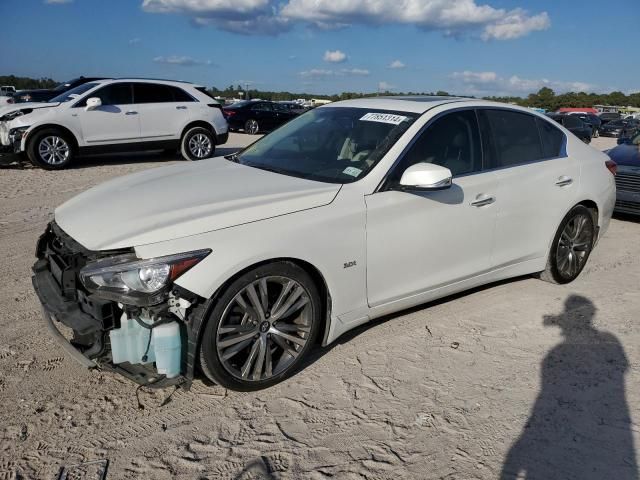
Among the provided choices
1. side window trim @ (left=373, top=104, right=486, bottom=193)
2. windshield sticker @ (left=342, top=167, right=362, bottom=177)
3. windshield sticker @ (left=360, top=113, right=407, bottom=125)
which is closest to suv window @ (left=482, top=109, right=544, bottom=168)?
side window trim @ (left=373, top=104, right=486, bottom=193)

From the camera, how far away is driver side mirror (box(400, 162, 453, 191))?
129 inches

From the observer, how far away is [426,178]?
3.27m

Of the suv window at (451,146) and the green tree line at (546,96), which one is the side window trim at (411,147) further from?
the green tree line at (546,96)

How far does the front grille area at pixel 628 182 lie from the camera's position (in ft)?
24.8

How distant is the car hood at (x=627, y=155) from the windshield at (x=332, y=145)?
5.51 metres

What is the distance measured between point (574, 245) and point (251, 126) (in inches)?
745

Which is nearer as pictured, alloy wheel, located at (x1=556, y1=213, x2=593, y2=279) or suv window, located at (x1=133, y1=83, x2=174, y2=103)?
alloy wheel, located at (x1=556, y1=213, x2=593, y2=279)

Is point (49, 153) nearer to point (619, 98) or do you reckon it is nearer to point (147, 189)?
point (147, 189)

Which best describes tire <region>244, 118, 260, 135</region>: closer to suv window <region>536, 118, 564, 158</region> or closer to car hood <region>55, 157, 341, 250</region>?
suv window <region>536, 118, 564, 158</region>

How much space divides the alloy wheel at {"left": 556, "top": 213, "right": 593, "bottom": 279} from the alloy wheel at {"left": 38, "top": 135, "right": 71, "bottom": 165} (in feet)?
30.0

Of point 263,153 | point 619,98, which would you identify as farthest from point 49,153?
point 619,98

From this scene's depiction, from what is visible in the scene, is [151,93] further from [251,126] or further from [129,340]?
[251,126]

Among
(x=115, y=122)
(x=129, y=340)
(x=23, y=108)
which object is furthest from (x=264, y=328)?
(x=23, y=108)

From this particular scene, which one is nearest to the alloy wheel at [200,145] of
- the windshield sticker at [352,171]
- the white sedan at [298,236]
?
the white sedan at [298,236]
